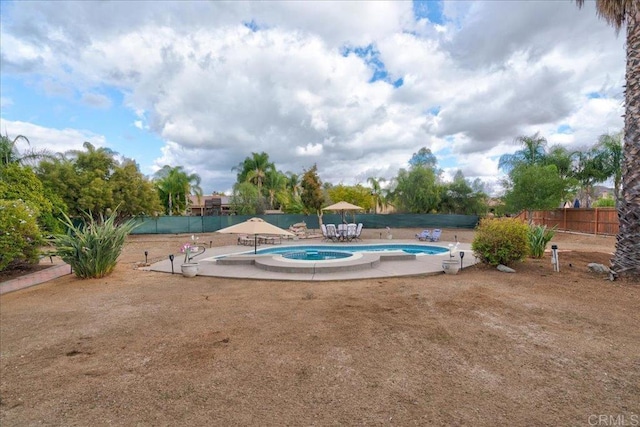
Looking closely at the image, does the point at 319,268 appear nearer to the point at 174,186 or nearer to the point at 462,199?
the point at 462,199

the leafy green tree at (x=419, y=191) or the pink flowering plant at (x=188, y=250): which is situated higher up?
the leafy green tree at (x=419, y=191)

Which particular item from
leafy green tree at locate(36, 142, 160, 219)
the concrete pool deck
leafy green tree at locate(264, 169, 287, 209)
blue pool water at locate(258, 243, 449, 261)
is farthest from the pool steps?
leafy green tree at locate(264, 169, 287, 209)

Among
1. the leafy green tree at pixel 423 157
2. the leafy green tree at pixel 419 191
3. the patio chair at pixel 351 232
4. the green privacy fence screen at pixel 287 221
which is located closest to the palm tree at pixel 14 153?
the green privacy fence screen at pixel 287 221

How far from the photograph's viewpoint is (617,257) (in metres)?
7.06

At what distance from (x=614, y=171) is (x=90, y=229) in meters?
35.3

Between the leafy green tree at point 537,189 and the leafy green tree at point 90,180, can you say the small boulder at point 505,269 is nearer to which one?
the leafy green tree at point 537,189

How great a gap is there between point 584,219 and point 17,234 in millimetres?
27054

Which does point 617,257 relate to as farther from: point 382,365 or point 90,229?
point 90,229

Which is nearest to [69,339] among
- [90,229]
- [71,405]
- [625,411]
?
[71,405]

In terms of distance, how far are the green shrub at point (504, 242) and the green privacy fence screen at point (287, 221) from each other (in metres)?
14.9

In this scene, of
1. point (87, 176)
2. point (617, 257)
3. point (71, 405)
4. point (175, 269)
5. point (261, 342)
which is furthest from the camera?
point (87, 176)

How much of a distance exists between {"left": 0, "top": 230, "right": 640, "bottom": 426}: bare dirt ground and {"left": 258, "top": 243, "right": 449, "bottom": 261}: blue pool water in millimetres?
5976

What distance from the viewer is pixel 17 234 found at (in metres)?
7.79

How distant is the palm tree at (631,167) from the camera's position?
6832 millimetres
